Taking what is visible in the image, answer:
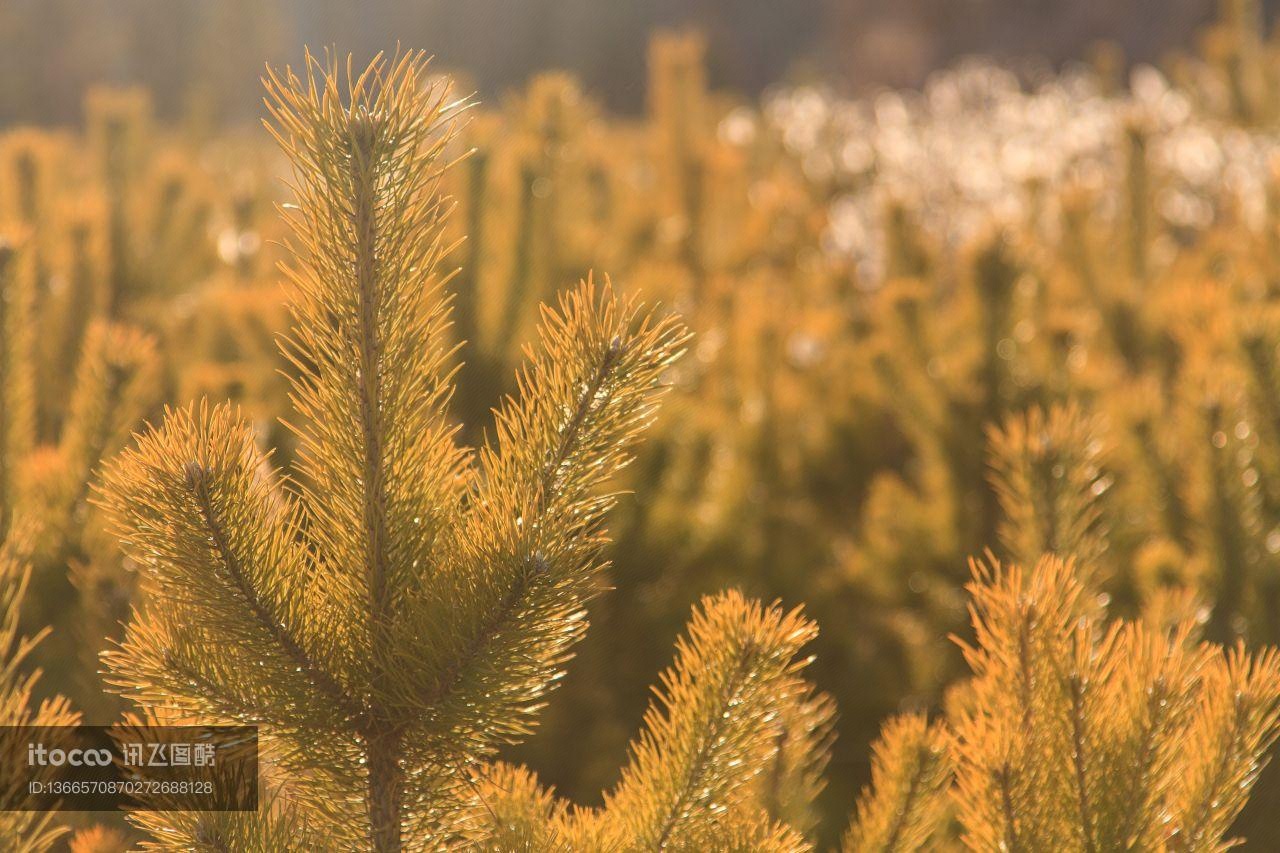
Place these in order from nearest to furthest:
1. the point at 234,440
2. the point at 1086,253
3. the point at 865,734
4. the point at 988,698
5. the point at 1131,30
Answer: the point at 234,440
the point at 988,698
the point at 865,734
the point at 1086,253
the point at 1131,30

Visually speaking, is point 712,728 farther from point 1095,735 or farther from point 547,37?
point 547,37

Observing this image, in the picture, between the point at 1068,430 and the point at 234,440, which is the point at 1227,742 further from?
the point at 234,440

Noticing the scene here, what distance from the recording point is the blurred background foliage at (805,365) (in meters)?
1.38

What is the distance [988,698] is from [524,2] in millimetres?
11762

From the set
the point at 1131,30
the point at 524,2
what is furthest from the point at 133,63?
the point at 1131,30

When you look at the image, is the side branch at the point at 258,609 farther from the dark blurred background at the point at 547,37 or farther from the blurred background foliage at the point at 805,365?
the dark blurred background at the point at 547,37

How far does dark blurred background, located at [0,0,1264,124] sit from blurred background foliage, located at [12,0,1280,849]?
3.38 meters

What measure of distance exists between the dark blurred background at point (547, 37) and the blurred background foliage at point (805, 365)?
338 cm

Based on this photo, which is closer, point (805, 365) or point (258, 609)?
point (258, 609)

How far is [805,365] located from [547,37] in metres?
10.0

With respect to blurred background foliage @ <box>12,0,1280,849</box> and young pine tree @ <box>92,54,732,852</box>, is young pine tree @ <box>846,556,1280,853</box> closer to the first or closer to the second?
young pine tree @ <box>92,54,732,852</box>

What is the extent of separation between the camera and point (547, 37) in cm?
1166

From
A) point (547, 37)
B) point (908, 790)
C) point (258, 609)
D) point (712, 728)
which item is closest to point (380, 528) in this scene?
point (258, 609)

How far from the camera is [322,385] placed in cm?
72
